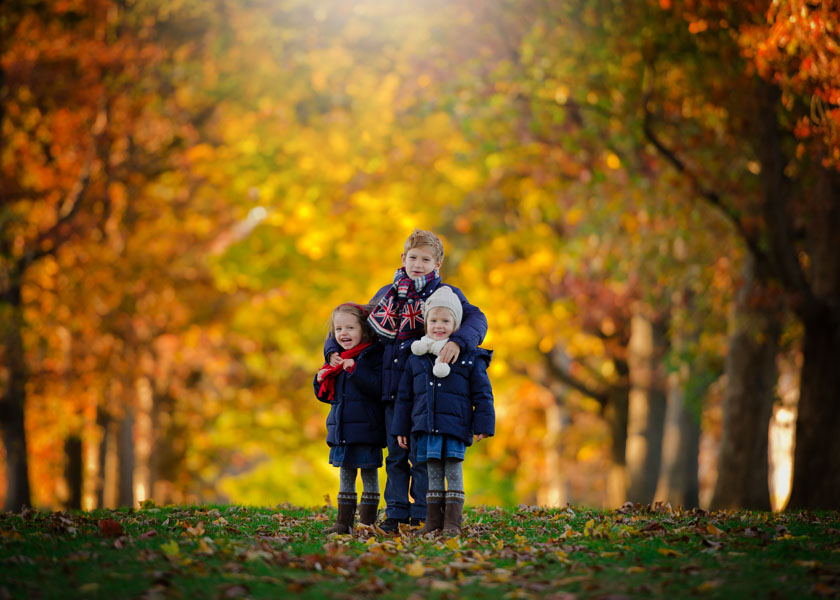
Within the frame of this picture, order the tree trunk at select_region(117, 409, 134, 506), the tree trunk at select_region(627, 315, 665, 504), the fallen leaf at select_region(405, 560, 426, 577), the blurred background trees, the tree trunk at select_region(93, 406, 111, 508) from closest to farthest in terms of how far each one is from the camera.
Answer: the fallen leaf at select_region(405, 560, 426, 577)
the blurred background trees
the tree trunk at select_region(627, 315, 665, 504)
the tree trunk at select_region(117, 409, 134, 506)
the tree trunk at select_region(93, 406, 111, 508)

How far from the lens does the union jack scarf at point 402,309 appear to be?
773cm

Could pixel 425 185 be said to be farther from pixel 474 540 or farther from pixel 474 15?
pixel 474 540

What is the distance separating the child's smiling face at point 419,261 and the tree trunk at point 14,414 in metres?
8.84

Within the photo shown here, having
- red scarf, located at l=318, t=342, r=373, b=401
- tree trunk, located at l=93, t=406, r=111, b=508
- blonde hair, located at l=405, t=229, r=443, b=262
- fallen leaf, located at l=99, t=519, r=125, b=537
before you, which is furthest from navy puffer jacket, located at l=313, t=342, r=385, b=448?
tree trunk, located at l=93, t=406, r=111, b=508

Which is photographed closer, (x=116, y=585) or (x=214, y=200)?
(x=116, y=585)

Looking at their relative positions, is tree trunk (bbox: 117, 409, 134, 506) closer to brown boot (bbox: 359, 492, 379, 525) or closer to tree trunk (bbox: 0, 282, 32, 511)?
tree trunk (bbox: 0, 282, 32, 511)

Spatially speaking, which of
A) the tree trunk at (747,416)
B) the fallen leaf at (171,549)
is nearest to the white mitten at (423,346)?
the fallen leaf at (171,549)

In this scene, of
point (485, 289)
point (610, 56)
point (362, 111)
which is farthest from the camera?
point (362, 111)

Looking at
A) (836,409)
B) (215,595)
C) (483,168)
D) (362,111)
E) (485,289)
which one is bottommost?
(215,595)

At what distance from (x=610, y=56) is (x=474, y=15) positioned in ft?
18.3

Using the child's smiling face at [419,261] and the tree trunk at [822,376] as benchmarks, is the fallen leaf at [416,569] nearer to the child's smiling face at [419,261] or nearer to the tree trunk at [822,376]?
the child's smiling face at [419,261]

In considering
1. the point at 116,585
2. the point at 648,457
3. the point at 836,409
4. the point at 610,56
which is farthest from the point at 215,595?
the point at 648,457

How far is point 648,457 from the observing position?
59.9 ft

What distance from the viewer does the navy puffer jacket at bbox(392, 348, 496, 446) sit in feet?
24.2
